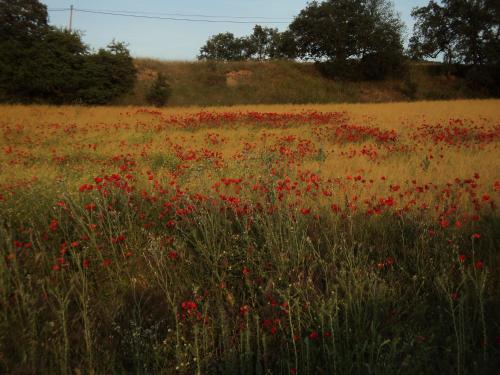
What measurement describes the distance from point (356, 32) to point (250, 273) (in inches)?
1497

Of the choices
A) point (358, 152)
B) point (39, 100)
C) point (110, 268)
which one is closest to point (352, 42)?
point (39, 100)

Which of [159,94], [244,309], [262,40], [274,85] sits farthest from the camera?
[262,40]

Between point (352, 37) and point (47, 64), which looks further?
point (352, 37)

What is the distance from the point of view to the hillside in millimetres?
27316

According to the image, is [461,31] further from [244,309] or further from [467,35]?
[244,309]

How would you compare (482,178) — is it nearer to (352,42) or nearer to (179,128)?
(179,128)

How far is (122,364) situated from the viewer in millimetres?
2176

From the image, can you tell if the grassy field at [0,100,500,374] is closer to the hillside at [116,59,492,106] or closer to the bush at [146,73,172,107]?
the bush at [146,73,172,107]

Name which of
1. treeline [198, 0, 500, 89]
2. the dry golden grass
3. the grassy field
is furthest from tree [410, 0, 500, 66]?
the grassy field

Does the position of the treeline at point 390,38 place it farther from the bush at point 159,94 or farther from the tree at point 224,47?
the tree at point 224,47

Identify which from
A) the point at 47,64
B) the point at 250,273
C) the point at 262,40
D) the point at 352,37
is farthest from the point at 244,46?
the point at 250,273

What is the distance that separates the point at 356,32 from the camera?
35938 millimetres

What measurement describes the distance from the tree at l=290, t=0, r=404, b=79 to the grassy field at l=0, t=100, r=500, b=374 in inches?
1306

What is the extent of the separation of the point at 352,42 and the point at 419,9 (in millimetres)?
8055
